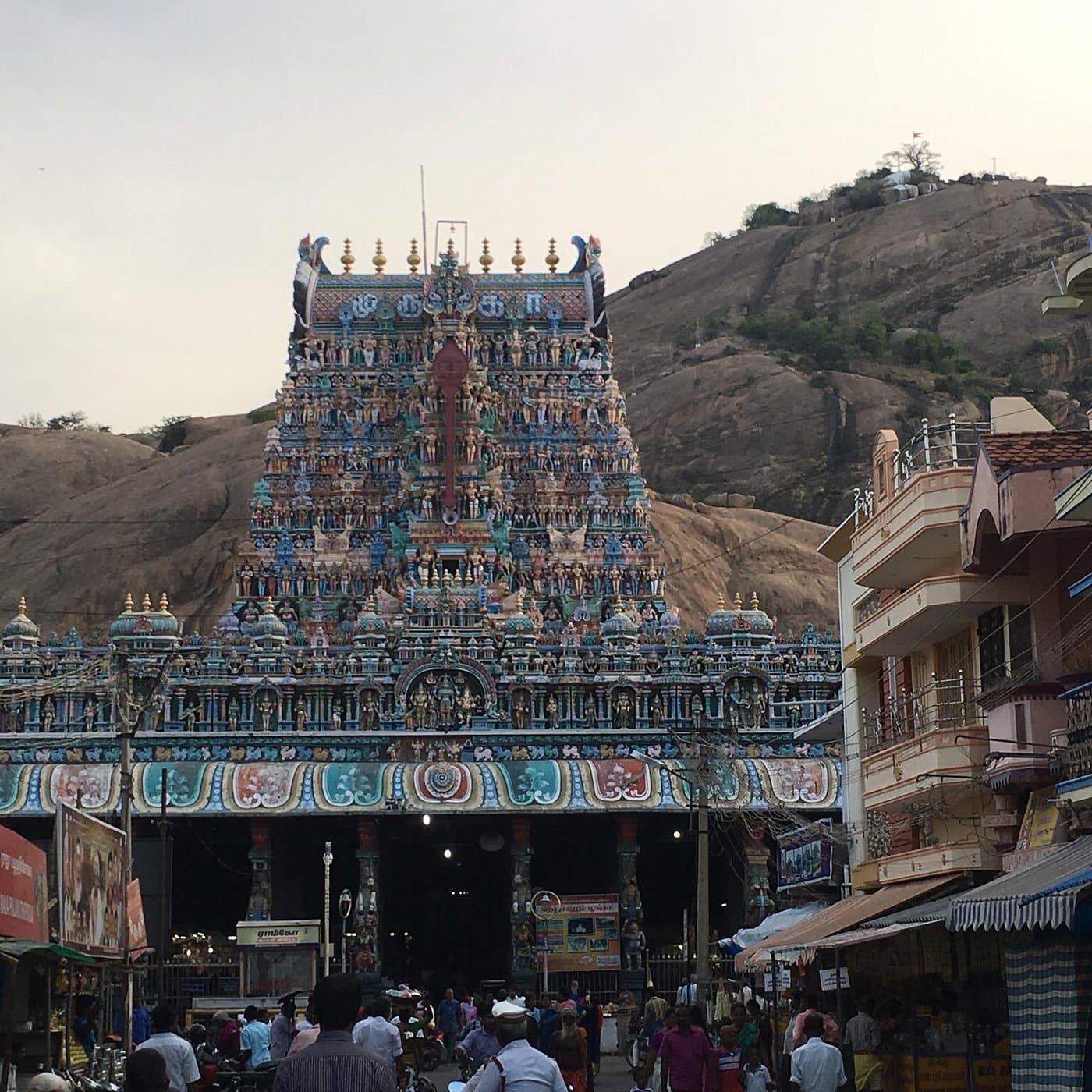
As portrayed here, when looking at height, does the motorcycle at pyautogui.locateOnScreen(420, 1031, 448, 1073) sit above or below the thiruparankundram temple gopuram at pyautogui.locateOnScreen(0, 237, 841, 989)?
below

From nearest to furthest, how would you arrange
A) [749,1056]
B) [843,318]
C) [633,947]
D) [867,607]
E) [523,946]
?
[749,1056]
[867,607]
[523,946]
[633,947]
[843,318]

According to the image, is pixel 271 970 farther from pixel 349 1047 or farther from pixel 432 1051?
pixel 349 1047

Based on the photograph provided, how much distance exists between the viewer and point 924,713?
1293 inches

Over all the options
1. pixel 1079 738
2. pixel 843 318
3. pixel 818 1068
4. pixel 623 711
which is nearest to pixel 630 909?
pixel 623 711

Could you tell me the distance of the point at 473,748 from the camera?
5891 centimetres

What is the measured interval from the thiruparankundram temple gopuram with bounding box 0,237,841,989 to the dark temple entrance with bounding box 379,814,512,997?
0.14 metres

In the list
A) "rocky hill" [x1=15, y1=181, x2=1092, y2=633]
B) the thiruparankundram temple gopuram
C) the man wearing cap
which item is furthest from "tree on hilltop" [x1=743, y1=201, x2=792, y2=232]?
the man wearing cap

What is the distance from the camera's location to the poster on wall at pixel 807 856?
39375 mm

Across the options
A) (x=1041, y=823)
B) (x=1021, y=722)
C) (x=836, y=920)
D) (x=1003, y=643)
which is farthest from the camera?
(x=836, y=920)

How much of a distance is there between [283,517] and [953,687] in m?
42.3

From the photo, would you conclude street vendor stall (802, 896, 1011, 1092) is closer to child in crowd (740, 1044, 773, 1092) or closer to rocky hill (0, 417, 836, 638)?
child in crowd (740, 1044, 773, 1092)

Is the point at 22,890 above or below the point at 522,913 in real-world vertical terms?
below

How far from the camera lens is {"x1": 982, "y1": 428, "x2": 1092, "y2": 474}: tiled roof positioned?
27984mm

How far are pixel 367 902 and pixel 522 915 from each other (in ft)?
13.1
